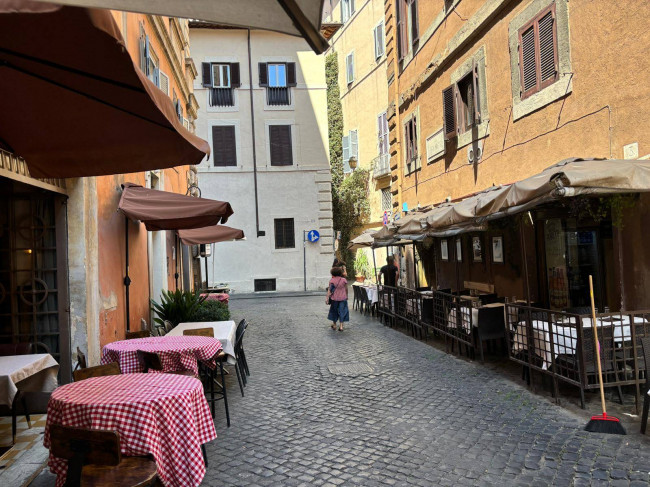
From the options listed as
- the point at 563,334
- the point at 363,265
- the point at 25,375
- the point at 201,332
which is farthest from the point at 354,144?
the point at 25,375

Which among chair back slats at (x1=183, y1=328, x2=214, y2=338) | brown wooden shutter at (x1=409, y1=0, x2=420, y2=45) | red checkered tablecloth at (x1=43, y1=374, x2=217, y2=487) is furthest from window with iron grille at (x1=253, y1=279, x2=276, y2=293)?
red checkered tablecloth at (x1=43, y1=374, x2=217, y2=487)

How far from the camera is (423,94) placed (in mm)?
14539

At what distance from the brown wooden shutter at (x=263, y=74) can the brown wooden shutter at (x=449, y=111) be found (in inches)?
535

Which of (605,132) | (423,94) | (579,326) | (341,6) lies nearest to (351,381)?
(579,326)

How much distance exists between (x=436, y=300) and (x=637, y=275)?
12.3ft

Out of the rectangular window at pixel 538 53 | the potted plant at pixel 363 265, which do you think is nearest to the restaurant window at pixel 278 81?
the potted plant at pixel 363 265

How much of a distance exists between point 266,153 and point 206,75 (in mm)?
4550

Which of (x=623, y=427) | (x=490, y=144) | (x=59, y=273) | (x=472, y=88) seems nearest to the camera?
(x=623, y=427)

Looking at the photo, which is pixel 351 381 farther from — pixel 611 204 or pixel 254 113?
pixel 254 113

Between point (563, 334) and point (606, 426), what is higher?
point (563, 334)

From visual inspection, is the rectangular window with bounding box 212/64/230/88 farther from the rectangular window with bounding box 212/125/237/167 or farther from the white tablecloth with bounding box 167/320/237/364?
the white tablecloth with bounding box 167/320/237/364

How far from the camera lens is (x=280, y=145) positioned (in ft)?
80.7

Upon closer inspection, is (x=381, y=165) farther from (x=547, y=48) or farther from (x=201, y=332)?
(x=201, y=332)

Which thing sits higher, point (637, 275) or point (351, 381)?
point (637, 275)
